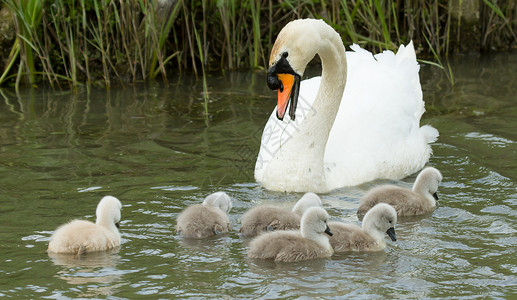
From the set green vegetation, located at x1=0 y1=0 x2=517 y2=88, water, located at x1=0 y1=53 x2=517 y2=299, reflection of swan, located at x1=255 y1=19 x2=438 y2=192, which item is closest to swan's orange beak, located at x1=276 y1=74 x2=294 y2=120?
reflection of swan, located at x1=255 y1=19 x2=438 y2=192

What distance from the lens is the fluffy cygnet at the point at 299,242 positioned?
573 cm

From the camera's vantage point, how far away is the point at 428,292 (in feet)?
17.0

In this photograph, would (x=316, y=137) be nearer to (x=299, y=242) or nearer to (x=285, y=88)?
(x=285, y=88)

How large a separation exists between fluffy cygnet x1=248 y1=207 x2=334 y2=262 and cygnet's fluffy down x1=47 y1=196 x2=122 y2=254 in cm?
96

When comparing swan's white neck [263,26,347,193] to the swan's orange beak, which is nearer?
the swan's orange beak

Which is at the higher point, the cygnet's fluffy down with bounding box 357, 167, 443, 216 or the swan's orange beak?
the swan's orange beak

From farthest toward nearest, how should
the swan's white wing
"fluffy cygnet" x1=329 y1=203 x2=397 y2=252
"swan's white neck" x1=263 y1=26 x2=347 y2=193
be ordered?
the swan's white wing < "swan's white neck" x1=263 y1=26 x2=347 y2=193 < "fluffy cygnet" x1=329 y1=203 x2=397 y2=252

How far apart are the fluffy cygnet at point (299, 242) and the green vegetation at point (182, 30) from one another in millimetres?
4819

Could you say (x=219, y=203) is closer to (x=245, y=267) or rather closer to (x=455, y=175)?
(x=245, y=267)

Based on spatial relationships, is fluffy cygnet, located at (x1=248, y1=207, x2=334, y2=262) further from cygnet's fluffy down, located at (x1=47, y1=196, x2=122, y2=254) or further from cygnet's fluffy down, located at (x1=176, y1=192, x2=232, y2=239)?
A: cygnet's fluffy down, located at (x1=47, y1=196, x2=122, y2=254)

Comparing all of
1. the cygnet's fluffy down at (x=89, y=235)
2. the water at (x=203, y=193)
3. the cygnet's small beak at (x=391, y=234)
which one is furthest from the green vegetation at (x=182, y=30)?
the cygnet's small beak at (x=391, y=234)

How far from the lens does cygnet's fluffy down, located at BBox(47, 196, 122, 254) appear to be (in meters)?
5.83

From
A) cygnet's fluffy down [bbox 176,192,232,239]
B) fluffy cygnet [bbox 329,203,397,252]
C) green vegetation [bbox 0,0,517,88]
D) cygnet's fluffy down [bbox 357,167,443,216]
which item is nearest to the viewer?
fluffy cygnet [bbox 329,203,397,252]

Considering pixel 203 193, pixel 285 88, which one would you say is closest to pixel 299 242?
pixel 285 88
